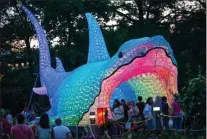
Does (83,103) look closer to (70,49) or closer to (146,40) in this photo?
(146,40)

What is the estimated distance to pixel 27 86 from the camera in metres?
27.3

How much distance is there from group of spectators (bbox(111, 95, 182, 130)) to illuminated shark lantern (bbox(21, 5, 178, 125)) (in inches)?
63.4

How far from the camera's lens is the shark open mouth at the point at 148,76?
16.0m

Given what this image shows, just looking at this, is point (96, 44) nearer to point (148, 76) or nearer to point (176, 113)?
point (148, 76)

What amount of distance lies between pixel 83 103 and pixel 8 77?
38.7 ft

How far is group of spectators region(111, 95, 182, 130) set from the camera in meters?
13.5

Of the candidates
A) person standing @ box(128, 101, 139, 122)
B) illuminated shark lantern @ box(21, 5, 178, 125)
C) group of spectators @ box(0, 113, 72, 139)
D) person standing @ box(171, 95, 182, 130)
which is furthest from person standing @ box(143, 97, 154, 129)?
group of spectators @ box(0, 113, 72, 139)

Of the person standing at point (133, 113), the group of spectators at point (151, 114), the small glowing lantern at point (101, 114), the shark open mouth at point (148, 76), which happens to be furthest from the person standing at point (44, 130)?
the shark open mouth at point (148, 76)

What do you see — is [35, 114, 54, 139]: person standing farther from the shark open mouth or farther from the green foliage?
the shark open mouth

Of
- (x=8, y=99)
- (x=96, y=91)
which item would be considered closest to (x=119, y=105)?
(x=96, y=91)

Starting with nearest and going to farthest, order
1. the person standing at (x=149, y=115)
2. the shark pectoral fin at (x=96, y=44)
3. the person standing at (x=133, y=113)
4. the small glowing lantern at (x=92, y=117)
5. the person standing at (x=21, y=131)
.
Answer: the person standing at (x=21, y=131) < the person standing at (x=149, y=115) < the person standing at (x=133, y=113) < the small glowing lantern at (x=92, y=117) < the shark pectoral fin at (x=96, y=44)

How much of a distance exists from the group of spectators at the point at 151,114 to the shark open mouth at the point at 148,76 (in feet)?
5.47

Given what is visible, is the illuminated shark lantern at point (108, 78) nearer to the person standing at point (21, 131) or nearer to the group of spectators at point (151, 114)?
the group of spectators at point (151, 114)

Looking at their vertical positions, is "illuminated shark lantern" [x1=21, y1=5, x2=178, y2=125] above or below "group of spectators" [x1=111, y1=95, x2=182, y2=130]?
above
